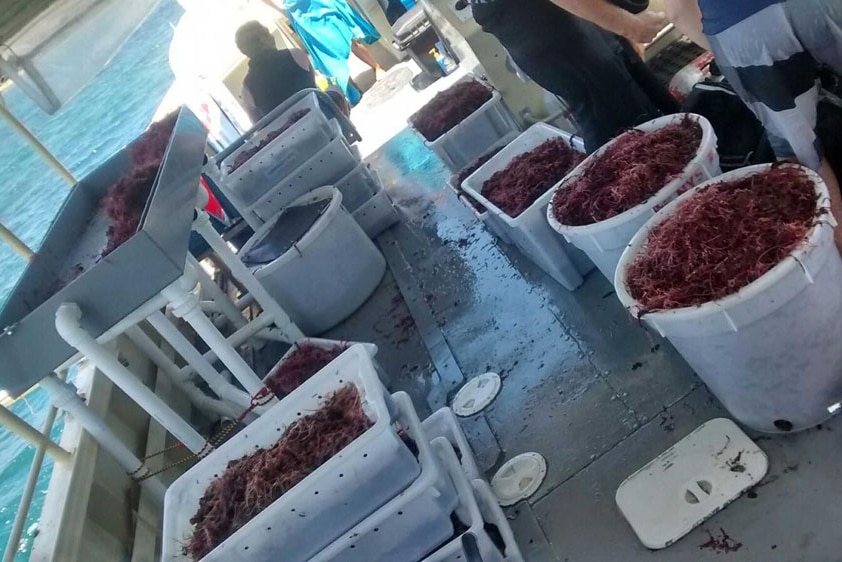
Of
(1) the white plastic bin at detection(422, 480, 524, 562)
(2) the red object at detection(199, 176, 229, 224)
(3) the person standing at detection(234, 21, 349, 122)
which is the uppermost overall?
(3) the person standing at detection(234, 21, 349, 122)

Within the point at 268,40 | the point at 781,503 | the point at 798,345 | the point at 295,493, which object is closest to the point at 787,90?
the point at 798,345

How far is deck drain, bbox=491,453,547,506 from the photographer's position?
79.5 inches

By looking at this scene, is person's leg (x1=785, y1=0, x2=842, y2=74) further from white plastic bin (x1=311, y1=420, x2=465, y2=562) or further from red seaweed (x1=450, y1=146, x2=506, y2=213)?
red seaweed (x1=450, y1=146, x2=506, y2=213)

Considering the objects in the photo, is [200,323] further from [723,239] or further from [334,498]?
[723,239]

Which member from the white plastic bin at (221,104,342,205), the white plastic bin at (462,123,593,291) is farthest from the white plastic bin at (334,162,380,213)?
the white plastic bin at (462,123,593,291)

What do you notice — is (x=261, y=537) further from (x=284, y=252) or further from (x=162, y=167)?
(x=284, y=252)

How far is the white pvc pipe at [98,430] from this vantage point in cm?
236

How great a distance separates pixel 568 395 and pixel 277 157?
7.24 feet

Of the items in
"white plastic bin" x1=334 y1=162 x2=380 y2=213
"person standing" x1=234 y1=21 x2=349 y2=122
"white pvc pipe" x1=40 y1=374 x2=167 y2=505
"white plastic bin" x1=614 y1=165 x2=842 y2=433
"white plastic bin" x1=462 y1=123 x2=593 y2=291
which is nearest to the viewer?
"white plastic bin" x1=614 y1=165 x2=842 y2=433

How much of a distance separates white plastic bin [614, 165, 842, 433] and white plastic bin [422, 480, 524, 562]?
2.23ft

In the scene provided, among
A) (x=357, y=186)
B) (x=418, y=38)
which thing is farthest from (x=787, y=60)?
(x=418, y=38)

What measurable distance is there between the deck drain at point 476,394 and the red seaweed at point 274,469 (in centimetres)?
73

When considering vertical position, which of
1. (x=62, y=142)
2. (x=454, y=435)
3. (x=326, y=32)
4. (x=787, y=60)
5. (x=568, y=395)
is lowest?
(x=568, y=395)

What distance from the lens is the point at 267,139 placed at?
379 cm
